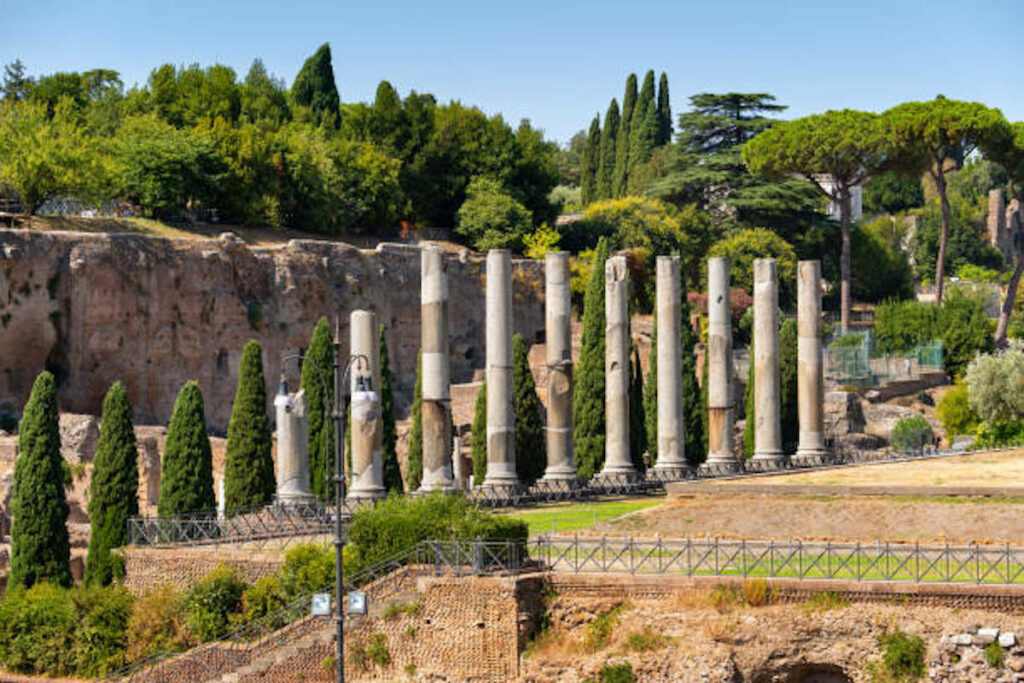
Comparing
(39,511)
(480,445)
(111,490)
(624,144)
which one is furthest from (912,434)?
(624,144)

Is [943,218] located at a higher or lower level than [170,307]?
higher

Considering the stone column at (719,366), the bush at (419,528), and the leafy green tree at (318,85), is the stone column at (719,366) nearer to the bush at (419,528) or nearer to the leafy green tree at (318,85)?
the bush at (419,528)

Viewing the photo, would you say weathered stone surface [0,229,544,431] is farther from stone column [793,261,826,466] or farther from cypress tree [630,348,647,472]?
stone column [793,261,826,466]

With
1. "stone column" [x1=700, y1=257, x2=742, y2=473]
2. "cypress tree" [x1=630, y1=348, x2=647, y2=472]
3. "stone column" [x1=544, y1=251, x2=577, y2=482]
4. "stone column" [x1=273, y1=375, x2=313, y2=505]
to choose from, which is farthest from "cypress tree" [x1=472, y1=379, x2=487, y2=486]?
"stone column" [x1=273, y1=375, x2=313, y2=505]

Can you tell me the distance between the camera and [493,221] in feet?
277

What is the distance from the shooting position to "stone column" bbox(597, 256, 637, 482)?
5291 centimetres

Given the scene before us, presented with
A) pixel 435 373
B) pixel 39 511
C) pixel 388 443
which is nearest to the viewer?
pixel 39 511

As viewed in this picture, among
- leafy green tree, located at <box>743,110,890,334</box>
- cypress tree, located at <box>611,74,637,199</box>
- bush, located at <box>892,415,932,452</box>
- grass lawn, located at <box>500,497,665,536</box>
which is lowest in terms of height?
grass lawn, located at <box>500,497,665,536</box>

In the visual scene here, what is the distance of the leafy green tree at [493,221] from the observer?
84500 mm

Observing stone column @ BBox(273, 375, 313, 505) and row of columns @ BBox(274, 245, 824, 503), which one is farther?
row of columns @ BBox(274, 245, 824, 503)

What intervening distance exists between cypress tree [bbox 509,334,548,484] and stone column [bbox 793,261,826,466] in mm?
7394

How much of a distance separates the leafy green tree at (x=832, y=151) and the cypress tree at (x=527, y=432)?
31958 mm

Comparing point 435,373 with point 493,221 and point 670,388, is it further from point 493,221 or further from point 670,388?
point 493,221

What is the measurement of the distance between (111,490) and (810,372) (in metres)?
20.7
